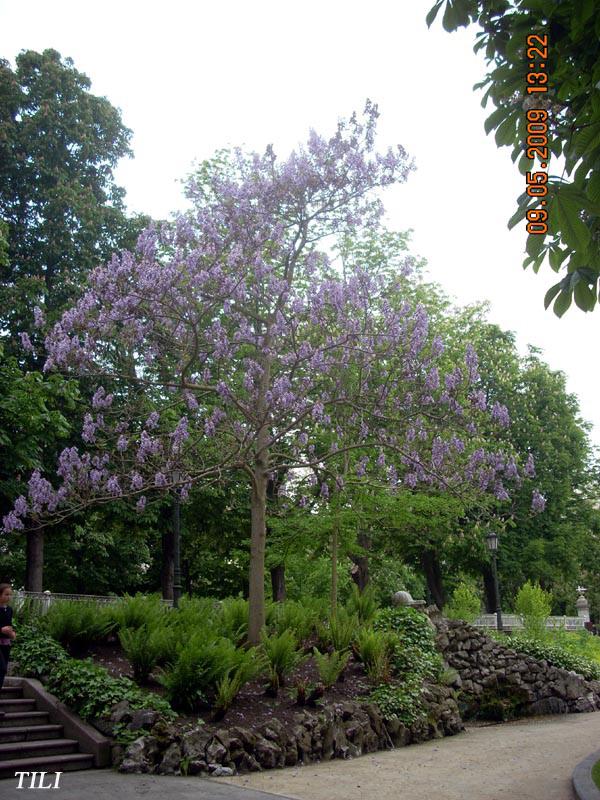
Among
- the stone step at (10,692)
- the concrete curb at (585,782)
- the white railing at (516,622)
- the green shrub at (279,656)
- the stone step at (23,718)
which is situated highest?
the green shrub at (279,656)

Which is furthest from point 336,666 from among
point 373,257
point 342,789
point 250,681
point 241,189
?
point 373,257

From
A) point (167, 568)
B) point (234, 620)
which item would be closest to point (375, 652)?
point (234, 620)

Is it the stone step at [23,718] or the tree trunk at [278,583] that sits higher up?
the tree trunk at [278,583]

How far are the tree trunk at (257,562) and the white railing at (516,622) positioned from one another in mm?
11882

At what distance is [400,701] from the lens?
37.9ft

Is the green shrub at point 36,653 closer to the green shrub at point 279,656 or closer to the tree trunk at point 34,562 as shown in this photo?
the green shrub at point 279,656

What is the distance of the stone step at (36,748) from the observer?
868cm

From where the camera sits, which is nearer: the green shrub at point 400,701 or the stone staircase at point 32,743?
the stone staircase at point 32,743

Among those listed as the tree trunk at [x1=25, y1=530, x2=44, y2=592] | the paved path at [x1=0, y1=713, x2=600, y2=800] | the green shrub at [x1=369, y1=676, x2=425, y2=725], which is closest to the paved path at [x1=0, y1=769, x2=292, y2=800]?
the paved path at [x1=0, y1=713, x2=600, y2=800]

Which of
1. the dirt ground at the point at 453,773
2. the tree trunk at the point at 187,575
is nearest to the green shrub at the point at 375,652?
the dirt ground at the point at 453,773

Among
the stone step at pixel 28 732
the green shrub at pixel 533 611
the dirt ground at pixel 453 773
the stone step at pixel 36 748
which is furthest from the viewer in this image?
the green shrub at pixel 533 611

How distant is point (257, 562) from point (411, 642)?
11.1ft

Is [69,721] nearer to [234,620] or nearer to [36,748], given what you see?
[36,748]

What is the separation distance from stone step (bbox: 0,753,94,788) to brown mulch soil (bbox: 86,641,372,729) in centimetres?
119
